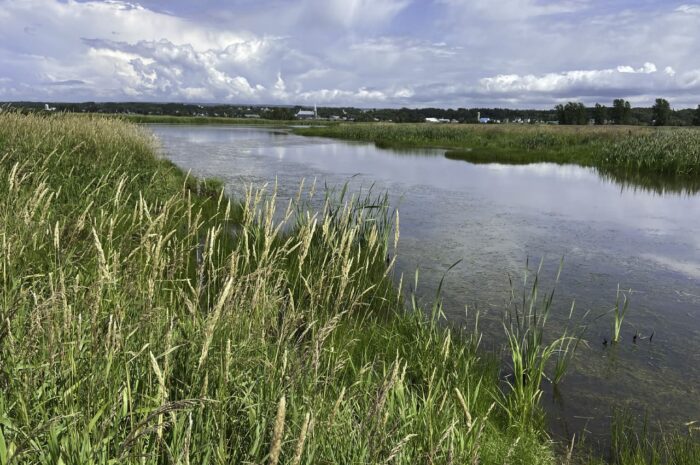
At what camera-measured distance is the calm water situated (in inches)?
213

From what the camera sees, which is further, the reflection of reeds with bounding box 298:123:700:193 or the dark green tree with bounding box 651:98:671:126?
the dark green tree with bounding box 651:98:671:126

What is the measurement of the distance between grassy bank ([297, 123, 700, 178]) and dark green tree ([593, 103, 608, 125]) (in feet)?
146

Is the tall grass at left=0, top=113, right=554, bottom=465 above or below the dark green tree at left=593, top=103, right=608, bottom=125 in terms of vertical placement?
below

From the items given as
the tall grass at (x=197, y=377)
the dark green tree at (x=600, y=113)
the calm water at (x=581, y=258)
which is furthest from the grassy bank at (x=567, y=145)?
the dark green tree at (x=600, y=113)

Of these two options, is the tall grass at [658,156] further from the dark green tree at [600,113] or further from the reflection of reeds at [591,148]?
the dark green tree at [600,113]

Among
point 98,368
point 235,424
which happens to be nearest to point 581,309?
point 235,424

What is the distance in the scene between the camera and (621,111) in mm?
81000

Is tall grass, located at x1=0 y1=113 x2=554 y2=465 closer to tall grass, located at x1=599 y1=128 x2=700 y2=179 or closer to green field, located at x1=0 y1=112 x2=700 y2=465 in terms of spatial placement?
green field, located at x1=0 y1=112 x2=700 y2=465

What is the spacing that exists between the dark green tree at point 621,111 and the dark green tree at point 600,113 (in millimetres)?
1227

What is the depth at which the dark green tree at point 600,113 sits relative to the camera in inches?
3226

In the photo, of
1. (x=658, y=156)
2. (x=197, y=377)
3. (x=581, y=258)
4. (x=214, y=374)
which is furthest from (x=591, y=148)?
(x=197, y=377)

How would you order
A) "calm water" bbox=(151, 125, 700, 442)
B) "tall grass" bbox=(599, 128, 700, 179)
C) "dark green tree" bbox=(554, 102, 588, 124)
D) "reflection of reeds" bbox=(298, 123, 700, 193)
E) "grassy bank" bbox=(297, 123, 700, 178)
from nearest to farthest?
1. "calm water" bbox=(151, 125, 700, 442)
2. "reflection of reeds" bbox=(298, 123, 700, 193)
3. "tall grass" bbox=(599, 128, 700, 179)
4. "grassy bank" bbox=(297, 123, 700, 178)
5. "dark green tree" bbox=(554, 102, 588, 124)

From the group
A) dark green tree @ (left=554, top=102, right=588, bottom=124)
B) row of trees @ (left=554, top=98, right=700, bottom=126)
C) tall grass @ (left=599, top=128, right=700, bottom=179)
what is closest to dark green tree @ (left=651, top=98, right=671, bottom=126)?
row of trees @ (left=554, top=98, right=700, bottom=126)

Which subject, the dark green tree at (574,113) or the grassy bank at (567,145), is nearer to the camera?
the grassy bank at (567,145)
